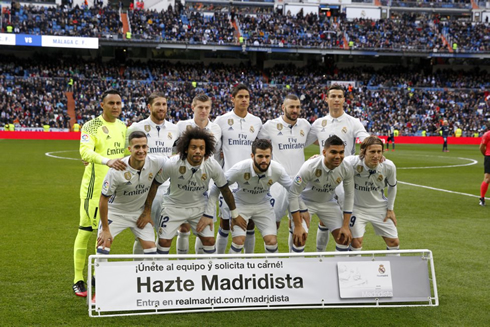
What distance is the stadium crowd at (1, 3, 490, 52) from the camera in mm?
45625

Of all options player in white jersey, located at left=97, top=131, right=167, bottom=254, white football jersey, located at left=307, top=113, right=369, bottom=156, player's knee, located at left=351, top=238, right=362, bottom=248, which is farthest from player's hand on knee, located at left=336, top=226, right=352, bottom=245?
player in white jersey, located at left=97, top=131, right=167, bottom=254

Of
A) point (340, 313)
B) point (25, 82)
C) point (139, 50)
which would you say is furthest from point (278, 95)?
point (340, 313)

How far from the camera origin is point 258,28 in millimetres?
50281

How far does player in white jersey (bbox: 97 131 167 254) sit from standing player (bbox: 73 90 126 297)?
0.24 meters

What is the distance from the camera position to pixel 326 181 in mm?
5977

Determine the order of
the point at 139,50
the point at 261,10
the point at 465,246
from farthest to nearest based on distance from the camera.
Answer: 1. the point at 261,10
2. the point at 139,50
3. the point at 465,246

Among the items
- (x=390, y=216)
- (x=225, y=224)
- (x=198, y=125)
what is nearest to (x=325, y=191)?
(x=390, y=216)

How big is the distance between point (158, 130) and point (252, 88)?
40.3 m

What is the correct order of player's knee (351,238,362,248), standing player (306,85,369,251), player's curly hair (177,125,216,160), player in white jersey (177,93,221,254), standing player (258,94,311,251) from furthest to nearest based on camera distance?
standing player (258,94,311,251) → standing player (306,85,369,251) → player in white jersey (177,93,221,254) → player's knee (351,238,362,248) → player's curly hair (177,125,216,160)

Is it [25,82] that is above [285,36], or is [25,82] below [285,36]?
below

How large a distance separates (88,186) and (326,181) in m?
2.74

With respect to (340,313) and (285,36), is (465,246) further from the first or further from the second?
(285,36)

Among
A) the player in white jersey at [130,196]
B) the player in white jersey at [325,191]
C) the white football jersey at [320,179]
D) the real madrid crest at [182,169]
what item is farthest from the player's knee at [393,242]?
the player in white jersey at [130,196]

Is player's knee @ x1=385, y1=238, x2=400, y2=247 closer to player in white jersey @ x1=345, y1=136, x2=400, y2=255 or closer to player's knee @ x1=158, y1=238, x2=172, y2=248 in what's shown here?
player in white jersey @ x1=345, y1=136, x2=400, y2=255
